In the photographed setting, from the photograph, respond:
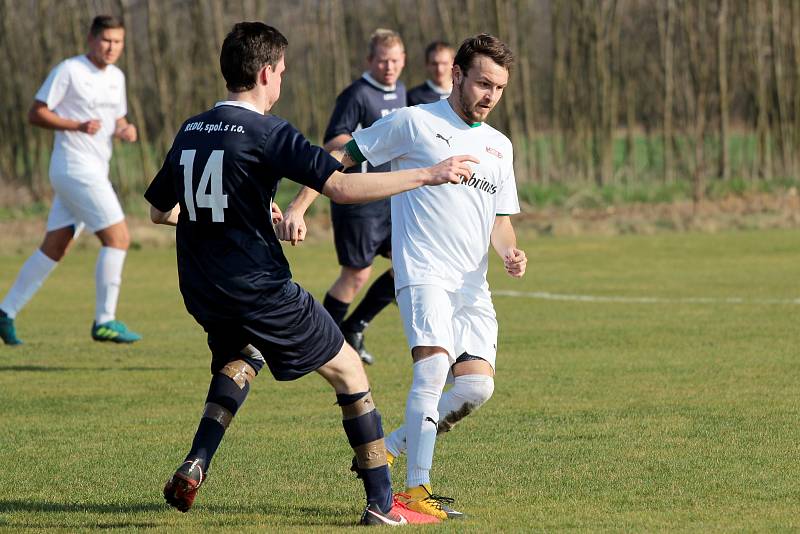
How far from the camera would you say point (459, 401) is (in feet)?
19.3

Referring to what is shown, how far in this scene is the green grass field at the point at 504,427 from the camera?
5.43 meters

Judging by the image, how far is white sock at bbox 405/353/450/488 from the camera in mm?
5410

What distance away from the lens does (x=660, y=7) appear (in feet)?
95.0

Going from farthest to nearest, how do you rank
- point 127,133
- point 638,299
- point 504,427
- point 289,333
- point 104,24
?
1. point 638,299
2. point 127,133
3. point 104,24
4. point 504,427
5. point 289,333

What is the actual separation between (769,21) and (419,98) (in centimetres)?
1603

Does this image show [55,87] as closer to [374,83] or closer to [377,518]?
[374,83]

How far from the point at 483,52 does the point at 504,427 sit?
7.59ft

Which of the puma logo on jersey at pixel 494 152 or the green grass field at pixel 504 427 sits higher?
the puma logo on jersey at pixel 494 152

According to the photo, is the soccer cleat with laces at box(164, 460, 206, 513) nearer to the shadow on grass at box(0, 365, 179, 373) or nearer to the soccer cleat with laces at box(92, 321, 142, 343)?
the shadow on grass at box(0, 365, 179, 373)

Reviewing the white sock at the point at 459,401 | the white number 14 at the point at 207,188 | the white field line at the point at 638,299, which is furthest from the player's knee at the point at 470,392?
the white field line at the point at 638,299

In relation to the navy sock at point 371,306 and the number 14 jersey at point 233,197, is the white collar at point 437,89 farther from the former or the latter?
the number 14 jersey at point 233,197

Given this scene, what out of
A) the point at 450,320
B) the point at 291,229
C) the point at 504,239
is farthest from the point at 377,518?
the point at 504,239

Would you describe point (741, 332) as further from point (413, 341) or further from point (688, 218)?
point (688, 218)

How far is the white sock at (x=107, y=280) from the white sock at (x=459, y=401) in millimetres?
5058
